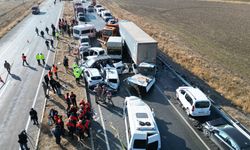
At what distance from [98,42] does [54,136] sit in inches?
904

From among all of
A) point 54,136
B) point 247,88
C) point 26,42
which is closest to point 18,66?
point 26,42

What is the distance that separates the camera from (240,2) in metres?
92.2

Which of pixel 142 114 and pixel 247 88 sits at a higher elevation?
pixel 142 114

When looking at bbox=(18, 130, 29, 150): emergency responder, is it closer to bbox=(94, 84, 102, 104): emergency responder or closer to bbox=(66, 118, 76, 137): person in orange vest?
bbox=(66, 118, 76, 137): person in orange vest

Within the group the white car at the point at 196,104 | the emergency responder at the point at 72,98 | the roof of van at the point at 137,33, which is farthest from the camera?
the roof of van at the point at 137,33

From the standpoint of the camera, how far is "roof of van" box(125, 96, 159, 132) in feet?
50.8

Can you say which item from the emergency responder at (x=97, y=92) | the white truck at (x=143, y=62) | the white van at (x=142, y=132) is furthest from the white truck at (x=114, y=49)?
the white van at (x=142, y=132)

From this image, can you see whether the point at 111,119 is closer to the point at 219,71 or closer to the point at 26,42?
the point at 219,71

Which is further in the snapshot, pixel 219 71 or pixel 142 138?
pixel 219 71

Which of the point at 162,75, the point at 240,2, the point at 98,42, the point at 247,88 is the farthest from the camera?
the point at 240,2

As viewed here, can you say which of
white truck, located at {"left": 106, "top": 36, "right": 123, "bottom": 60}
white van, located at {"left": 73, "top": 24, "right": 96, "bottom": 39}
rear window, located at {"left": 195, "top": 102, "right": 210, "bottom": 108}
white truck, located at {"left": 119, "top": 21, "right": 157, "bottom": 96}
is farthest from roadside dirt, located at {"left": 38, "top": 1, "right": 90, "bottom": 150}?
rear window, located at {"left": 195, "top": 102, "right": 210, "bottom": 108}

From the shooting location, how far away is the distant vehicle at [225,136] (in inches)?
607

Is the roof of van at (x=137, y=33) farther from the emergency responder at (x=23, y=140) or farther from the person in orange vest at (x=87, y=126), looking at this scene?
the emergency responder at (x=23, y=140)

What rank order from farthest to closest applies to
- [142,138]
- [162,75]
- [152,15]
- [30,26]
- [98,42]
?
1. [152,15]
2. [30,26]
3. [98,42]
4. [162,75]
5. [142,138]
